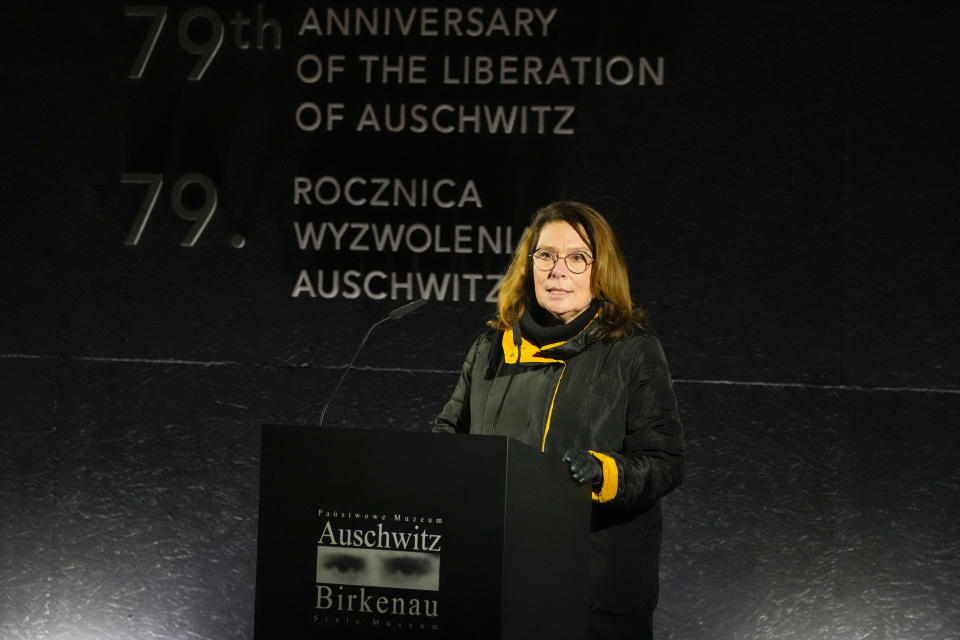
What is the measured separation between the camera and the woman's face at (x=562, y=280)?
7.51 ft

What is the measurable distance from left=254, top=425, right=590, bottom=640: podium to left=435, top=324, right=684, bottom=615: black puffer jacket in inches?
14.8

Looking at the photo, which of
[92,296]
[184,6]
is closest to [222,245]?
[92,296]

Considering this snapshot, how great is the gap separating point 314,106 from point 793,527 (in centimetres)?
202

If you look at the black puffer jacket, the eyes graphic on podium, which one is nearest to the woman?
the black puffer jacket

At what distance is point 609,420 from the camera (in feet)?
7.17

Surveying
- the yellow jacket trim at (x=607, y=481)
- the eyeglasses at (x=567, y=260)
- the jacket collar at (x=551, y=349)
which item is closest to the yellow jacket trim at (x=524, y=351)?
the jacket collar at (x=551, y=349)

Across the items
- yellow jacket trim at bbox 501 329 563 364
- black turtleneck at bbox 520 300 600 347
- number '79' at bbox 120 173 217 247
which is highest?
number '79' at bbox 120 173 217 247

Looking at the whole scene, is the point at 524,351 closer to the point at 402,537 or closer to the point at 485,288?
the point at 402,537

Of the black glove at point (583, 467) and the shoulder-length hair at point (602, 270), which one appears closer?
the black glove at point (583, 467)

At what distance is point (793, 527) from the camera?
3434 millimetres

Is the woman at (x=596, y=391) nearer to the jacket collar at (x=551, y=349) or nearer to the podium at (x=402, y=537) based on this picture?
the jacket collar at (x=551, y=349)

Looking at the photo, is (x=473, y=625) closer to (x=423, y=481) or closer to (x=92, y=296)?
(x=423, y=481)

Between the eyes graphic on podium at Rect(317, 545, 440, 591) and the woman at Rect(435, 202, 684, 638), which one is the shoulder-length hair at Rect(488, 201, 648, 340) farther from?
the eyes graphic on podium at Rect(317, 545, 440, 591)

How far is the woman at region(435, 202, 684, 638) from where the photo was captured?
219cm
